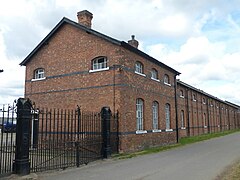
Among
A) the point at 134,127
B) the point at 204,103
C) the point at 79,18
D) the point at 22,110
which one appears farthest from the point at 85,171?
the point at 204,103

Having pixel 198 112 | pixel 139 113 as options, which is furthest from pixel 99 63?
pixel 198 112

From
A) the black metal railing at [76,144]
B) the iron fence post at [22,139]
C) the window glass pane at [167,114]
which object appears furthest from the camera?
the window glass pane at [167,114]

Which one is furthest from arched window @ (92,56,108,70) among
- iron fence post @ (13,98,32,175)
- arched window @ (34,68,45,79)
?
iron fence post @ (13,98,32,175)

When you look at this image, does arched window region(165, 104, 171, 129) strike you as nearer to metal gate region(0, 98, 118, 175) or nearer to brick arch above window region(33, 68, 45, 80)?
metal gate region(0, 98, 118, 175)

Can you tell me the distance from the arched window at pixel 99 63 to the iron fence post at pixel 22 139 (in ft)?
24.3

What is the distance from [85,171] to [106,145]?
133 inches

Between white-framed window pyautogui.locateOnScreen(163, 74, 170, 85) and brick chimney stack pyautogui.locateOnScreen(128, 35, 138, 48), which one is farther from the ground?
brick chimney stack pyautogui.locateOnScreen(128, 35, 138, 48)

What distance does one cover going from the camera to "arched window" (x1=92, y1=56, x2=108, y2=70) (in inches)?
649

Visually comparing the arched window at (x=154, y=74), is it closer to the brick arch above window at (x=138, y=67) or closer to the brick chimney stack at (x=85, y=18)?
the brick arch above window at (x=138, y=67)

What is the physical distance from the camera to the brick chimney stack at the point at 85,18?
18.6 m

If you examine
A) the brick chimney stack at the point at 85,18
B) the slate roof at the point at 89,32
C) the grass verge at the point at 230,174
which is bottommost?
the grass verge at the point at 230,174

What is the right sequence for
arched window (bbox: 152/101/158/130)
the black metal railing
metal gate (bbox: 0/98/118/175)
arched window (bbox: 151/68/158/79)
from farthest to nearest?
arched window (bbox: 151/68/158/79) → arched window (bbox: 152/101/158/130) → the black metal railing → metal gate (bbox: 0/98/118/175)

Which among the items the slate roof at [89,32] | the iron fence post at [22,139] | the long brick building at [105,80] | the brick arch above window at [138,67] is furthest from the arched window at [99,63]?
the iron fence post at [22,139]

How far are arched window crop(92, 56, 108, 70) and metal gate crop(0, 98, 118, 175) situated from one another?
3395 mm
